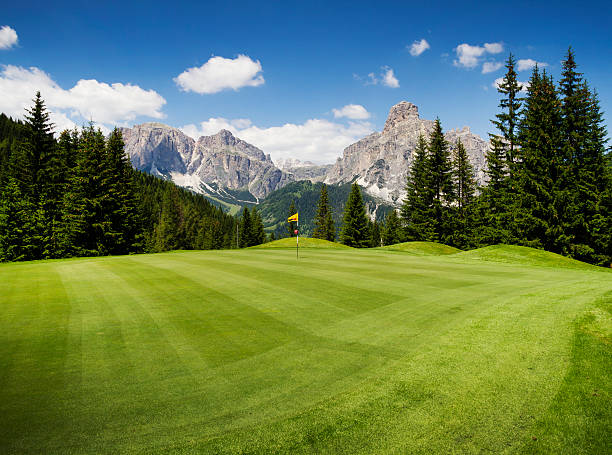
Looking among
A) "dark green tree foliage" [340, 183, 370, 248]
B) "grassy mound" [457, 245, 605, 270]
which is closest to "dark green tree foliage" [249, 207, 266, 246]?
"dark green tree foliage" [340, 183, 370, 248]

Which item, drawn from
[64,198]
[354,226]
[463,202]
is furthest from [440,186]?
[64,198]

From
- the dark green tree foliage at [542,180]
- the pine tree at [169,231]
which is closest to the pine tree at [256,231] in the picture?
the pine tree at [169,231]

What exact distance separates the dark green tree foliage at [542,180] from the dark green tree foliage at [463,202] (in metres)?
16.9

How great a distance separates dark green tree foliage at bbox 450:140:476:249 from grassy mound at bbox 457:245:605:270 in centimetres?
2740

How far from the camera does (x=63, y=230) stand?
43438mm

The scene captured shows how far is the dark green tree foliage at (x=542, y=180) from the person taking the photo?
34.1 m

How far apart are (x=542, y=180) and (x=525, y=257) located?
1605cm

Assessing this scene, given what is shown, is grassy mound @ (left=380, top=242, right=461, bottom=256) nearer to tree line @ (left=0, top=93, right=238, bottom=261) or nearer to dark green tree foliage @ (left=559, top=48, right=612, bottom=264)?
dark green tree foliage @ (left=559, top=48, right=612, bottom=264)

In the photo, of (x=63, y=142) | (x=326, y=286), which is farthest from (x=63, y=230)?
(x=326, y=286)

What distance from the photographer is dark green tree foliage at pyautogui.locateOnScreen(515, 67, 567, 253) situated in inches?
1342

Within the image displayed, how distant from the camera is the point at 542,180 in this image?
116 ft

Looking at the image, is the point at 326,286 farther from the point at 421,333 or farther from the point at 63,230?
the point at 63,230

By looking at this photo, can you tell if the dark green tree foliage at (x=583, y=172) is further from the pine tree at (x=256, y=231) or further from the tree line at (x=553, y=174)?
the pine tree at (x=256, y=231)

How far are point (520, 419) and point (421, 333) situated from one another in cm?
335
